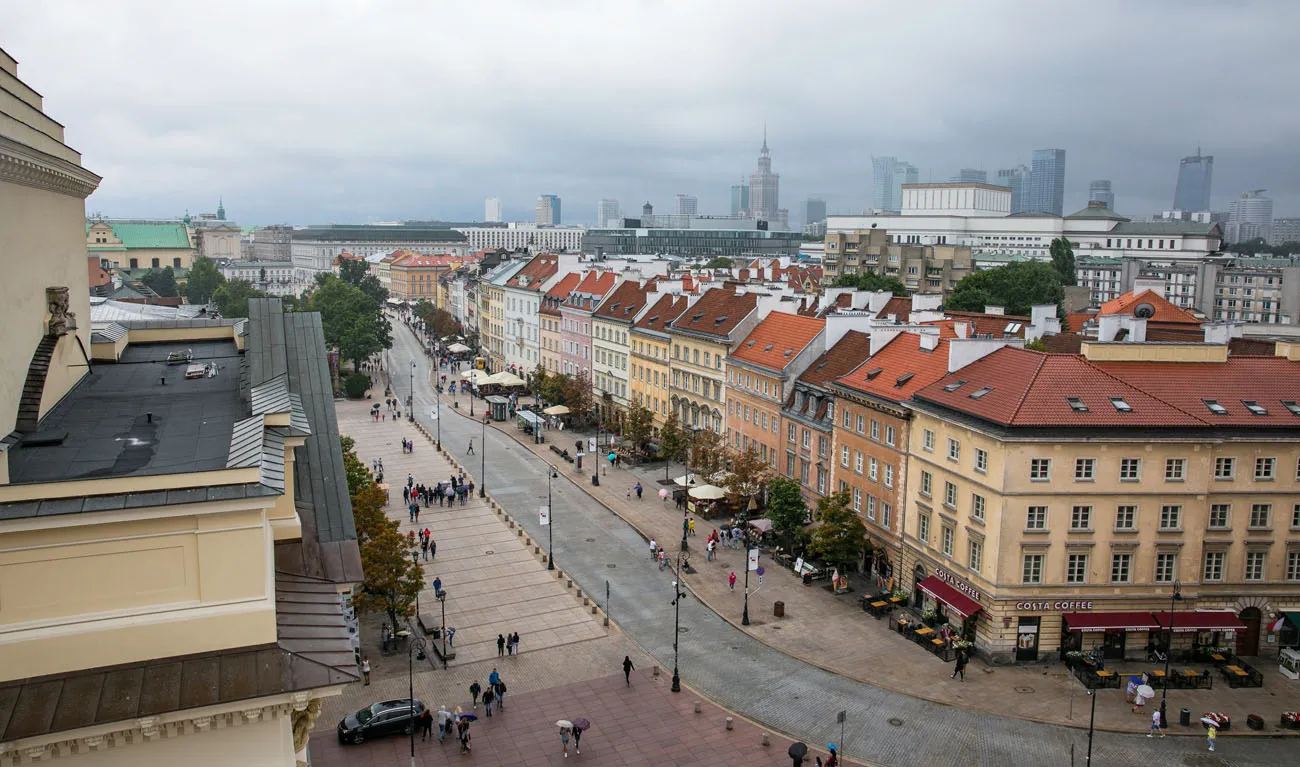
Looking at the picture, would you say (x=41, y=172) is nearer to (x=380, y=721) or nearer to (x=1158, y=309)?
(x=380, y=721)

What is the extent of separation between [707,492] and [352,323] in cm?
6815

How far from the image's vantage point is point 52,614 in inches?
546

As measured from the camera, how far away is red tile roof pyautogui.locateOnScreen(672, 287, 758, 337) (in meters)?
71.2

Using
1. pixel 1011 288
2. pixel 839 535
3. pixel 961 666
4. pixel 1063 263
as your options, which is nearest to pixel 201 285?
pixel 1011 288

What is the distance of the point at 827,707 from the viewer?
3575cm

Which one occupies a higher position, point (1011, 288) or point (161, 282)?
point (1011, 288)

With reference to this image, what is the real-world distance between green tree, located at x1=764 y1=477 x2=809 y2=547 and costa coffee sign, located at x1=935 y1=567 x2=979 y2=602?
907cm

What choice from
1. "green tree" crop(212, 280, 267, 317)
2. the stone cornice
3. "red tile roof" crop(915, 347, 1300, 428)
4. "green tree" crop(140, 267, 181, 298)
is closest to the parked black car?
the stone cornice

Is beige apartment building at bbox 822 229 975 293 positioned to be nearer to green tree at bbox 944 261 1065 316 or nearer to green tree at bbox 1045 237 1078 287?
green tree at bbox 1045 237 1078 287

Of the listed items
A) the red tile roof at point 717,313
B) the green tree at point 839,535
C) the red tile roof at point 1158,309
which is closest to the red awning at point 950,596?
the green tree at point 839,535

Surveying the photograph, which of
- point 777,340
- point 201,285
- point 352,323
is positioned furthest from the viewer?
point 201,285

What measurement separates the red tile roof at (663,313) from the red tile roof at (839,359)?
2117 cm

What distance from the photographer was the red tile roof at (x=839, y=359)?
186 feet

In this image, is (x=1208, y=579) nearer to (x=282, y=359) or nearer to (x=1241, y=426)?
(x=1241, y=426)
